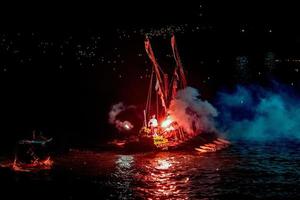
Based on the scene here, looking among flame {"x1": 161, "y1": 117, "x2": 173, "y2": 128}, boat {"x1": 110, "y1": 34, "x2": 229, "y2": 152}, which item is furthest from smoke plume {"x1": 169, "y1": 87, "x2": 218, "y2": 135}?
flame {"x1": 161, "y1": 117, "x2": 173, "y2": 128}

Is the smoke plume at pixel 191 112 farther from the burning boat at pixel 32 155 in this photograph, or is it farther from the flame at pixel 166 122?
the burning boat at pixel 32 155

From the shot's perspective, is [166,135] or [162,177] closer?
[162,177]

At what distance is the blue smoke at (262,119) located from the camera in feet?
182

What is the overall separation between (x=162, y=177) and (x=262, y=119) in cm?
2765

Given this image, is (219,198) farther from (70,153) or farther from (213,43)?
(213,43)

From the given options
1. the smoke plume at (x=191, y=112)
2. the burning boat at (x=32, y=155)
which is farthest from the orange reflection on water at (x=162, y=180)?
the burning boat at (x=32, y=155)

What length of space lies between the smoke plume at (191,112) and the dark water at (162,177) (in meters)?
4.26

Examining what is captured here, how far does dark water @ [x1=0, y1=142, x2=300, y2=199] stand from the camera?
112 ft

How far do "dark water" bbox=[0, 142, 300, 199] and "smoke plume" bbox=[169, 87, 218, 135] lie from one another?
4265 mm

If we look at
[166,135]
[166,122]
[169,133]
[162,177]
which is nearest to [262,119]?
[169,133]

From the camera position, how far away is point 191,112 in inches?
1897

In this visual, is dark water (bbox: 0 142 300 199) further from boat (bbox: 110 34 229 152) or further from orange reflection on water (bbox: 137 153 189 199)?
boat (bbox: 110 34 229 152)

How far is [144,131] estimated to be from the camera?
44531 mm

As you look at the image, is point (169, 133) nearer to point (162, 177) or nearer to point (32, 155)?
point (162, 177)
